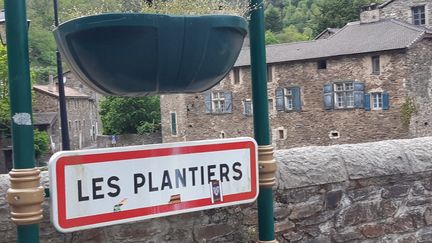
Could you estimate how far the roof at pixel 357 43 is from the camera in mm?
27109

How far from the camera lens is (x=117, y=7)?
1926 millimetres

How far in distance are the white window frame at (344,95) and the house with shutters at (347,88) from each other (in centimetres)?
5

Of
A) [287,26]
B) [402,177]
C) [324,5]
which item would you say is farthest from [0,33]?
[287,26]

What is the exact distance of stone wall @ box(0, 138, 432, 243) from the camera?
2791 mm

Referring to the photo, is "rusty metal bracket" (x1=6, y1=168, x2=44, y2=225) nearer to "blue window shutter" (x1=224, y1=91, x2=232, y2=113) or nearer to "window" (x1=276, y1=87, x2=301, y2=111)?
"window" (x1=276, y1=87, x2=301, y2=111)

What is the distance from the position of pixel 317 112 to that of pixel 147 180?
1164 inches

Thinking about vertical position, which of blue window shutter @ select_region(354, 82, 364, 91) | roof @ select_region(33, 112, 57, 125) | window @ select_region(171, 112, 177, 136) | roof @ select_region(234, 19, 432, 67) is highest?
roof @ select_region(234, 19, 432, 67)

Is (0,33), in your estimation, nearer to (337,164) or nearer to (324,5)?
(337,164)

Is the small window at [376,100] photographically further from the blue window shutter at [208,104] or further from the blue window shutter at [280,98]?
the blue window shutter at [208,104]

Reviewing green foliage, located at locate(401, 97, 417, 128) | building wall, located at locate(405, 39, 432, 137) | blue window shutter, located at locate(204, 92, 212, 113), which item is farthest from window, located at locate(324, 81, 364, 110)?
blue window shutter, located at locate(204, 92, 212, 113)

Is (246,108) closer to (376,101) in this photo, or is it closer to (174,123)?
(174,123)

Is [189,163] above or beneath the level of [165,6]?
beneath

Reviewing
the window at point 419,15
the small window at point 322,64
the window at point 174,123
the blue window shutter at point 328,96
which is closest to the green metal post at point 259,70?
the blue window shutter at point 328,96

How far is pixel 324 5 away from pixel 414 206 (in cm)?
4856
